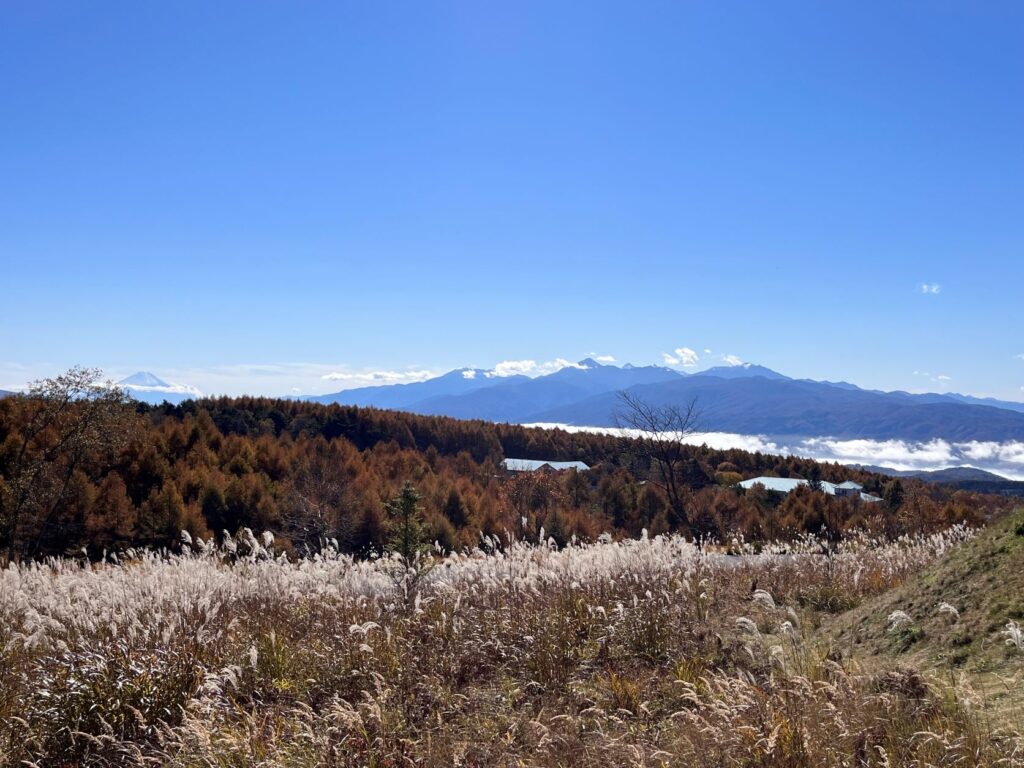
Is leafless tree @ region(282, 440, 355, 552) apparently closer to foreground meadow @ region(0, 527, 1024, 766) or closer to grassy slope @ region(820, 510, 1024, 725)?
foreground meadow @ region(0, 527, 1024, 766)

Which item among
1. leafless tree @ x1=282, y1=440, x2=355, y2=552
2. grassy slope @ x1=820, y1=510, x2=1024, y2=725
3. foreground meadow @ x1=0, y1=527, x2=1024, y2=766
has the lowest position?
leafless tree @ x1=282, y1=440, x2=355, y2=552

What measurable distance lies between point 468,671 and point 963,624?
4.38 meters

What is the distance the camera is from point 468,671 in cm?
658

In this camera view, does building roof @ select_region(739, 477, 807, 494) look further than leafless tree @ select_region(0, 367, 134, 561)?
Yes

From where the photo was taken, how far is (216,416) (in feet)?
172

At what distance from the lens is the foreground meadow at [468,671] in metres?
4.19

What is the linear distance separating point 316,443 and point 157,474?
1199 centimetres

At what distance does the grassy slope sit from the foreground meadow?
16.4 inches

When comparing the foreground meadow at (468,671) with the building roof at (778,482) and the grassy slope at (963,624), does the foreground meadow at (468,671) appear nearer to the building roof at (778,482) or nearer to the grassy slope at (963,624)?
the grassy slope at (963,624)

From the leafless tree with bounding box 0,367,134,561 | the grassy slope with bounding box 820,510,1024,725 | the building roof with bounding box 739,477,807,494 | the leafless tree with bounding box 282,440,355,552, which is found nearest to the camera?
the grassy slope with bounding box 820,510,1024,725

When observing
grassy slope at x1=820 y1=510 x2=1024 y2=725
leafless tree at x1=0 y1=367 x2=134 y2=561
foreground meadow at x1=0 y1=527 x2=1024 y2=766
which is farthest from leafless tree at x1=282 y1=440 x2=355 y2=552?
grassy slope at x1=820 y1=510 x2=1024 y2=725

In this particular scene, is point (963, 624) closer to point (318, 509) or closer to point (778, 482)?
point (318, 509)

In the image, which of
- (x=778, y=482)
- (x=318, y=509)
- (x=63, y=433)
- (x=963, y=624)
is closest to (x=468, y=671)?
(x=963, y=624)

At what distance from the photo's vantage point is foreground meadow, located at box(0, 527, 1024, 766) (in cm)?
419
